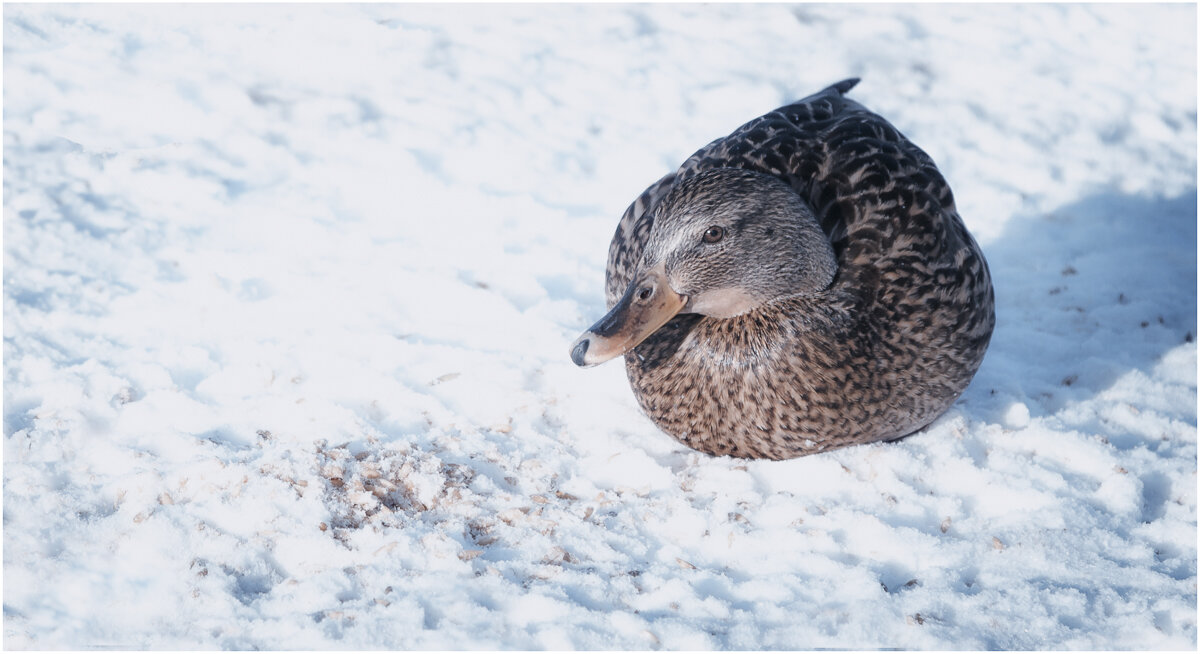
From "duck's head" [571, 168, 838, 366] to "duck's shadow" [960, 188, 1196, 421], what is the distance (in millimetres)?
1125

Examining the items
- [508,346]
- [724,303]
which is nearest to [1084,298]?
[724,303]

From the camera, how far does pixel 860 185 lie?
3125 mm

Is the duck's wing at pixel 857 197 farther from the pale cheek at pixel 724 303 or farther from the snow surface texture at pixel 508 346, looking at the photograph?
the snow surface texture at pixel 508 346

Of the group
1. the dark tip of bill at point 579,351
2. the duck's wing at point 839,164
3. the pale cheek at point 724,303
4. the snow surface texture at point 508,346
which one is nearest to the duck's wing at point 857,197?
the duck's wing at point 839,164

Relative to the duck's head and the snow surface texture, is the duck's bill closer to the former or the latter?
the duck's head

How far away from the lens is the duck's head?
282 cm

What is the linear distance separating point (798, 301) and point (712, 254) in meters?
0.35

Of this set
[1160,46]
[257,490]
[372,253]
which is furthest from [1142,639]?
[1160,46]

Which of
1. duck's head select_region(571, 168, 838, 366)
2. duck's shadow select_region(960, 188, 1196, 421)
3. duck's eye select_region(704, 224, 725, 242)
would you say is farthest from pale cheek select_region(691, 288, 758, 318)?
duck's shadow select_region(960, 188, 1196, 421)

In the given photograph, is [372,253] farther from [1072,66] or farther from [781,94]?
[1072,66]

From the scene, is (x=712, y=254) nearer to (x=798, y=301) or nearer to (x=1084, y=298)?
(x=798, y=301)

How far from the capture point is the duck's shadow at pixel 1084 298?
12.5 feet

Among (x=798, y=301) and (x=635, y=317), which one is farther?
(x=798, y=301)

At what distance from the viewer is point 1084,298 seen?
4391 millimetres
